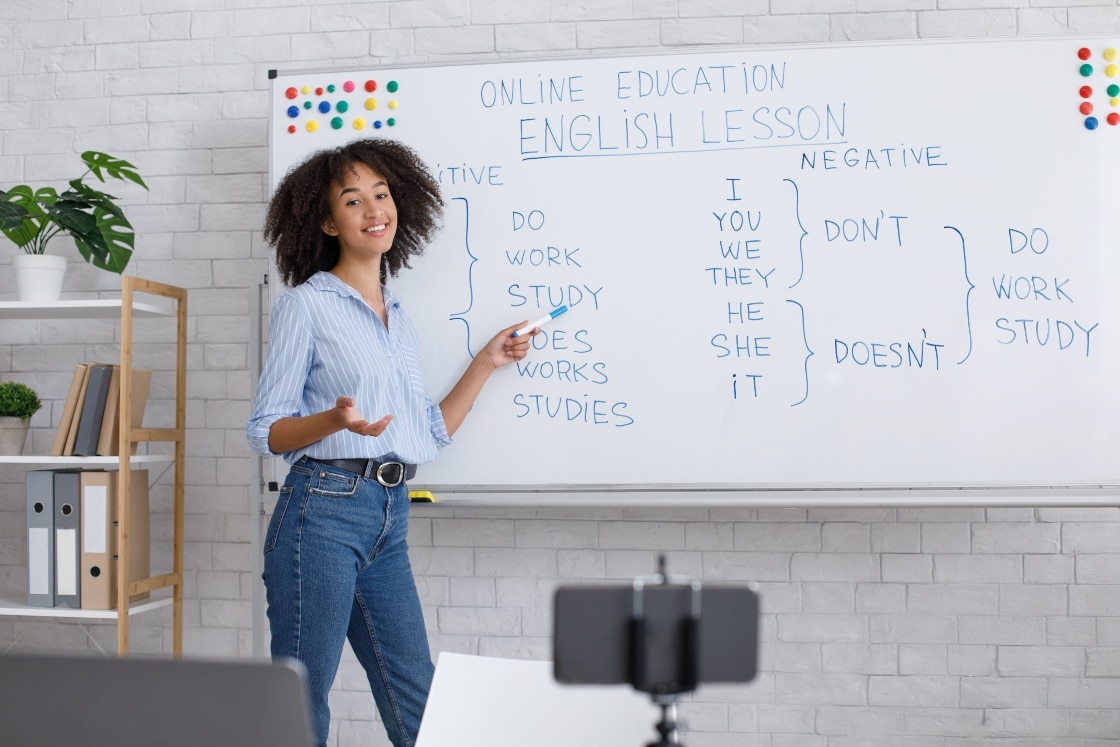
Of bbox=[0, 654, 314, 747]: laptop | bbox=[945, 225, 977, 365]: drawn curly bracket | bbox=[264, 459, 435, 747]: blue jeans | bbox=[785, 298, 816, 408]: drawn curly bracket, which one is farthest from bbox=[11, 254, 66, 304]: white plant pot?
bbox=[945, 225, 977, 365]: drawn curly bracket

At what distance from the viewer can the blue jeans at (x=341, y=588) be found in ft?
5.43

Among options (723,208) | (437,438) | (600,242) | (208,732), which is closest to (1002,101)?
(723,208)

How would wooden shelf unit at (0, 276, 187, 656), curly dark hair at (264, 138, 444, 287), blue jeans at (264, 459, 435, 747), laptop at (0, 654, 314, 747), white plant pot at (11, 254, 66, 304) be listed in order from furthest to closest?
white plant pot at (11, 254, 66, 304) < wooden shelf unit at (0, 276, 187, 656) < curly dark hair at (264, 138, 444, 287) < blue jeans at (264, 459, 435, 747) < laptop at (0, 654, 314, 747)

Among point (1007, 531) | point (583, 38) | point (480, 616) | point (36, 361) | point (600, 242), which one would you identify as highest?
point (583, 38)

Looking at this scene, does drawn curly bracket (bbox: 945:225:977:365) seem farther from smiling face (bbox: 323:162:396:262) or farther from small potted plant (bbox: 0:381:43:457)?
small potted plant (bbox: 0:381:43:457)

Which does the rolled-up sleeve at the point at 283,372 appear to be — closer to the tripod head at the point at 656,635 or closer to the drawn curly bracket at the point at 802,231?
the drawn curly bracket at the point at 802,231

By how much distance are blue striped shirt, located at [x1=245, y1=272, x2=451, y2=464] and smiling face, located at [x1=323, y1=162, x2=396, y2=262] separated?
99 mm

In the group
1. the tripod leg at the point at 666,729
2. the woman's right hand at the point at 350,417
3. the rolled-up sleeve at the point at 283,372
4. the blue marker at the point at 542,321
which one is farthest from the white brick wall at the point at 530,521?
the tripod leg at the point at 666,729

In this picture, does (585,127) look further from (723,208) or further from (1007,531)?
(1007,531)

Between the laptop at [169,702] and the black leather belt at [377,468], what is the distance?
1.09 m

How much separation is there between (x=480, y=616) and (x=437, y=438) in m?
0.59

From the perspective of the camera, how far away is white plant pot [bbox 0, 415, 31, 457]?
2250 millimetres

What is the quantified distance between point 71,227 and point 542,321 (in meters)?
1.12

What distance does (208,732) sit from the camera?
0.60 metres
